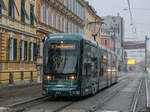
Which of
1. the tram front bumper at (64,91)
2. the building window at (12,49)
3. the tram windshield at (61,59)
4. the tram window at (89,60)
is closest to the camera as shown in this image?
the tram front bumper at (64,91)

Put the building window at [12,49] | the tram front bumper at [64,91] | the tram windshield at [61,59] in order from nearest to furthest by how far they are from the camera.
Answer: the tram front bumper at [64,91], the tram windshield at [61,59], the building window at [12,49]

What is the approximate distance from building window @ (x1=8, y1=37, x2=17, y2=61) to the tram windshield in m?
13.1

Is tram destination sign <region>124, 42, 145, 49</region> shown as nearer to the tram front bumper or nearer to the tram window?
the tram window

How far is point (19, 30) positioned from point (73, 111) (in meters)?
19.1

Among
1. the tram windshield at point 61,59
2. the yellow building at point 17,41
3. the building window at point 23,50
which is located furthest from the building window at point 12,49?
the tram windshield at point 61,59

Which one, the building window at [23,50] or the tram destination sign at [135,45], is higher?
the tram destination sign at [135,45]

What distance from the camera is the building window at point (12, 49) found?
29.2m

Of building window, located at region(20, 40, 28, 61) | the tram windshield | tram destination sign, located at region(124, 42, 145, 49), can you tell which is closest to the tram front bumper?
the tram windshield

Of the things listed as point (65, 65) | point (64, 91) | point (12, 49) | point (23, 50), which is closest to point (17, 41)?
point (12, 49)

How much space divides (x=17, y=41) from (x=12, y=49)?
4.45ft

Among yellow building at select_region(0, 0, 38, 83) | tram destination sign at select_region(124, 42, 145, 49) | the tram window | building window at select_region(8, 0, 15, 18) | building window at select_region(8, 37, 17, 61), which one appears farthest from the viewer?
tram destination sign at select_region(124, 42, 145, 49)

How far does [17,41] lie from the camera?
30984 millimetres

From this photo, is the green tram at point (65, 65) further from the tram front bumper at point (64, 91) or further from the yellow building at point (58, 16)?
the yellow building at point (58, 16)

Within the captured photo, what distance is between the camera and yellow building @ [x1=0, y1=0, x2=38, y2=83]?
28000mm
